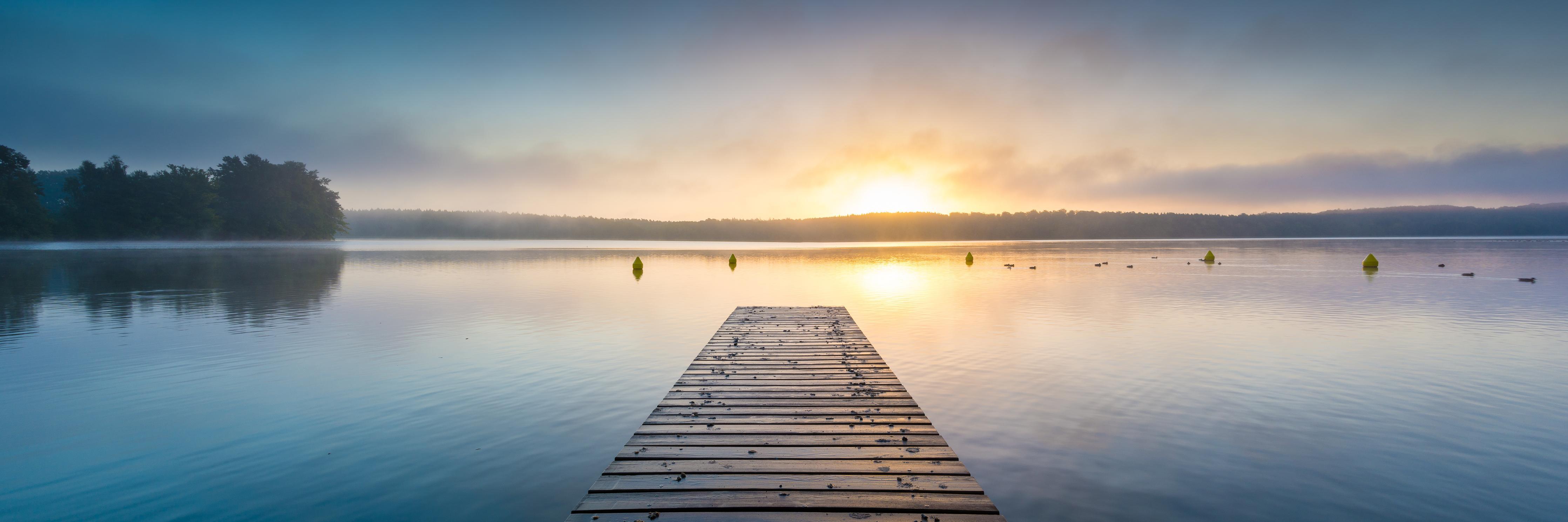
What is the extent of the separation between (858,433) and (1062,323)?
16.2 metres

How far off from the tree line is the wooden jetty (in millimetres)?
112693

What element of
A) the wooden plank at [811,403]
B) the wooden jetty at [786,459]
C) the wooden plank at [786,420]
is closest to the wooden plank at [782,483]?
the wooden jetty at [786,459]

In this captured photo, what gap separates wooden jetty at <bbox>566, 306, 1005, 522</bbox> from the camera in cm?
535

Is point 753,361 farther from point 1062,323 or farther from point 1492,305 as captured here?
point 1492,305

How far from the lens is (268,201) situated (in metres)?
108

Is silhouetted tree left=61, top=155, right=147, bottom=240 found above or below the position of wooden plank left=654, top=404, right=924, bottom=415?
above

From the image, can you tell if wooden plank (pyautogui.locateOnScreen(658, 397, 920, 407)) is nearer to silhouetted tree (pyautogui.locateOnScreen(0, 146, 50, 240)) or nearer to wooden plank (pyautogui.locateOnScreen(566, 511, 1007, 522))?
wooden plank (pyautogui.locateOnScreen(566, 511, 1007, 522))

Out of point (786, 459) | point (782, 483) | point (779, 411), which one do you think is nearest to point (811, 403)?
point (779, 411)

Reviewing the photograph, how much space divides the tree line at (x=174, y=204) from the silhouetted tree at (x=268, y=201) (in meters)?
0.12

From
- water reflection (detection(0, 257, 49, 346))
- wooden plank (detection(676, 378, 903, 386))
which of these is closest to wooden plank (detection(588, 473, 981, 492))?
wooden plank (detection(676, 378, 903, 386))

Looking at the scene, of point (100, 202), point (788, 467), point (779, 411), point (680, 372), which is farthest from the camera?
point (100, 202)

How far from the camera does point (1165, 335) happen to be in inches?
739

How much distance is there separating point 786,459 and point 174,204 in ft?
407

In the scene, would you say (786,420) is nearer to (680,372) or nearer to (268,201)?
(680,372)
